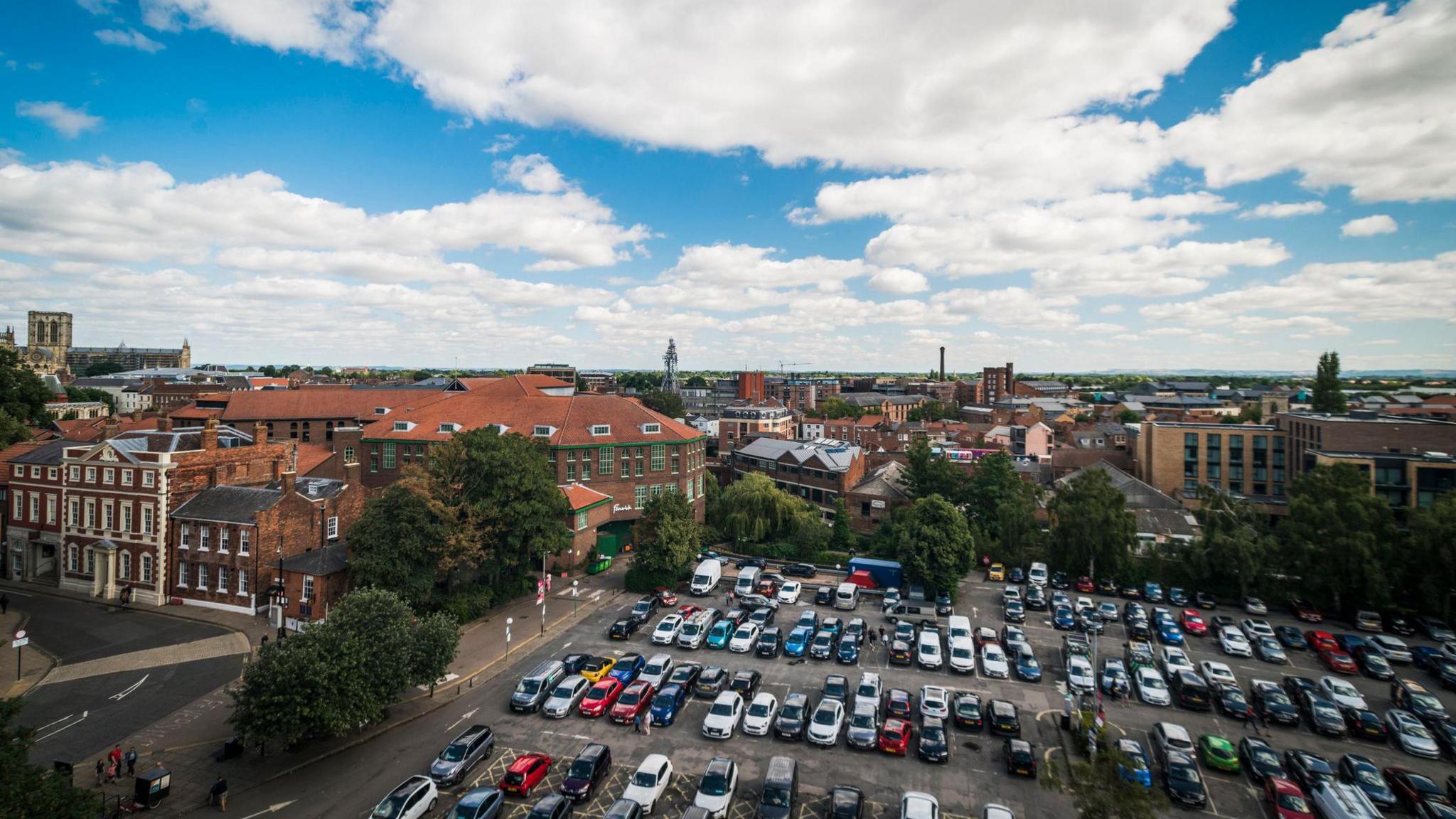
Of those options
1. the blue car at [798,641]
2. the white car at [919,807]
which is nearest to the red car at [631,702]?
the blue car at [798,641]

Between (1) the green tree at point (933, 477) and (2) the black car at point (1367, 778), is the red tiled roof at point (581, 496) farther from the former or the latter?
(2) the black car at point (1367, 778)

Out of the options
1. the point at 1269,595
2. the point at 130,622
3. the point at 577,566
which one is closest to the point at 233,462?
the point at 130,622

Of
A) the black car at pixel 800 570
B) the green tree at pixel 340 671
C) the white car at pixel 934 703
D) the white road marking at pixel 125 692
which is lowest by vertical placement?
the white road marking at pixel 125 692

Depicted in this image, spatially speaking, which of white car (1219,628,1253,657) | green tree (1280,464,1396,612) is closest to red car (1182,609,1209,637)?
white car (1219,628,1253,657)

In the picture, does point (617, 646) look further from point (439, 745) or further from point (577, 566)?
point (577, 566)

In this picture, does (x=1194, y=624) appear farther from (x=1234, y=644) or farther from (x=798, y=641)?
(x=798, y=641)
